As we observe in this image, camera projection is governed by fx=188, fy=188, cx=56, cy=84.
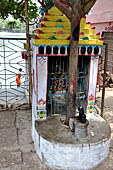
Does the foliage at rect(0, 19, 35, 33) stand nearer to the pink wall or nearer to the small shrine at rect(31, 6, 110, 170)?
the pink wall

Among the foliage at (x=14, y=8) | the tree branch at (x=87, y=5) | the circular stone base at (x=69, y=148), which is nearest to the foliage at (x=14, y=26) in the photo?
the foliage at (x=14, y=8)

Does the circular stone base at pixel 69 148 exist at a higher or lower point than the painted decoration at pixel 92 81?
lower

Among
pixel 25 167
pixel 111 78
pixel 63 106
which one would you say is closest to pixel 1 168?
pixel 25 167

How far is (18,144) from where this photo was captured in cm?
520

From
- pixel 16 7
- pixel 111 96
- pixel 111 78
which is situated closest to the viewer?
pixel 16 7

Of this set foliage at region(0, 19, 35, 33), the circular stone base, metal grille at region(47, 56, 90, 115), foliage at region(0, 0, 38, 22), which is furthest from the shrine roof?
foliage at region(0, 19, 35, 33)

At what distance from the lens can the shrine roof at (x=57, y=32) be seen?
422cm

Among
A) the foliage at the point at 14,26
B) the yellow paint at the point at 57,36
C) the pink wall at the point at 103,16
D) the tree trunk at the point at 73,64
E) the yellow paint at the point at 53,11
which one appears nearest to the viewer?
the tree trunk at the point at 73,64

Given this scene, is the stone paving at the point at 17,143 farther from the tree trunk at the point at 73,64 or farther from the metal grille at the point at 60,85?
the tree trunk at the point at 73,64

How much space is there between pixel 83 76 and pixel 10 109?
3740 mm

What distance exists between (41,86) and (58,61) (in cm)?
109

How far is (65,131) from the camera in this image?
4359 millimetres

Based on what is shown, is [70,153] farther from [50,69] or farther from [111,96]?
[111,96]

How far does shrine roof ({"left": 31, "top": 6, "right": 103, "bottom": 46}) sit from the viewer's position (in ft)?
13.8
